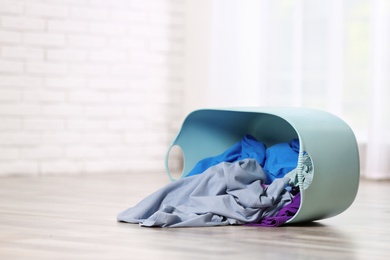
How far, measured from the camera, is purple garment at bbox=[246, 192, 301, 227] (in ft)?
9.33

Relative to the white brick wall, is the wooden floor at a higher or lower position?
lower

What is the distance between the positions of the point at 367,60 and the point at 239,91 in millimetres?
895

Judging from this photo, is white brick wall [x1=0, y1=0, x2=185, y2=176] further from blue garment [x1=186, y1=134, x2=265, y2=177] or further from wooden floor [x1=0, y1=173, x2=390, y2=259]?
blue garment [x1=186, y1=134, x2=265, y2=177]

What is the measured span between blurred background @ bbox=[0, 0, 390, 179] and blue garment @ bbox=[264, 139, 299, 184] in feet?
5.69

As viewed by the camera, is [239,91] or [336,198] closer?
[336,198]

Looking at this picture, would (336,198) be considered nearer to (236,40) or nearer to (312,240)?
(312,240)

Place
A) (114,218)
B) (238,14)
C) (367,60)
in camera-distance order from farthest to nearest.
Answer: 1. (238,14)
2. (367,60)
3. (114,218)

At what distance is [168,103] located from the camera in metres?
5.63

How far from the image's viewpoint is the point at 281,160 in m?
3.05

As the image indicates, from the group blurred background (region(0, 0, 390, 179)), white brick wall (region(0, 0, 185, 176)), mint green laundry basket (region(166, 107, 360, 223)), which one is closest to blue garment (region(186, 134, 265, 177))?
mint green laundry basket (region(166, 107, 360, 223))

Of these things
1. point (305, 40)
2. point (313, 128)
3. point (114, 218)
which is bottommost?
point (114, 218)

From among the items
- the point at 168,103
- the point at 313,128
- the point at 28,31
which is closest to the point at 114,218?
the point at 313,128

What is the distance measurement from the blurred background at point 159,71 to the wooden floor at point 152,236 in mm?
1205

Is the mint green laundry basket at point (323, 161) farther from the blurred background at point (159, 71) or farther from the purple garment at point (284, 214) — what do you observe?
the blurred background at point (159, 71)
